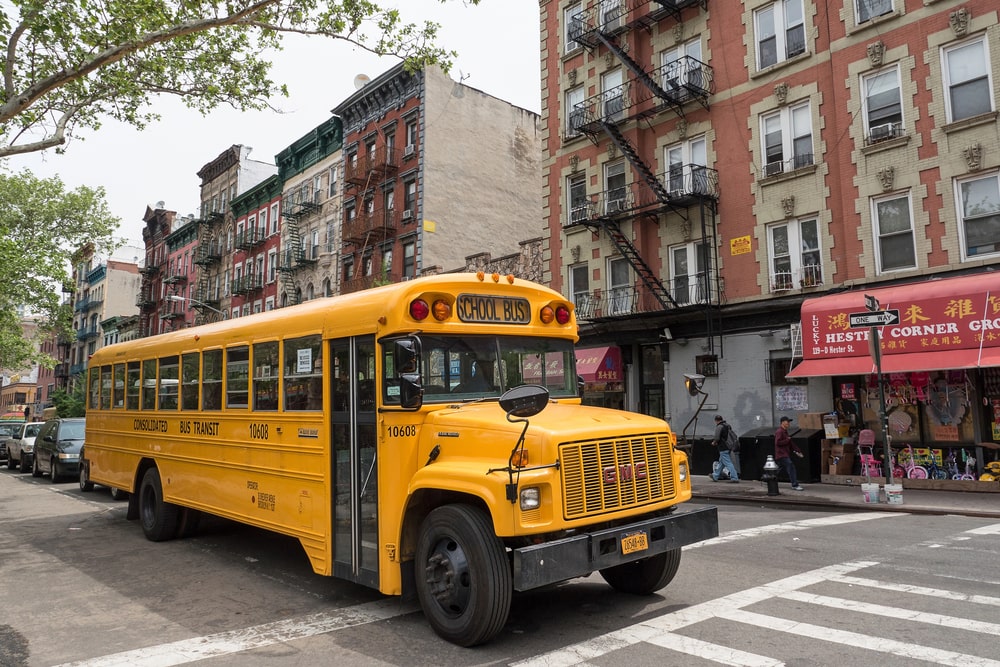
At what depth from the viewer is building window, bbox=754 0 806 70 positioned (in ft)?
65.6

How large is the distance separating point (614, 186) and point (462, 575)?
68.9 ft

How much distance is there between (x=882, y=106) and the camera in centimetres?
1795

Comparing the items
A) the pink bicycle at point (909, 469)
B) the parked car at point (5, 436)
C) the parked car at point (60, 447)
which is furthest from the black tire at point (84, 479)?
the pink bicycle at point (909, 469)

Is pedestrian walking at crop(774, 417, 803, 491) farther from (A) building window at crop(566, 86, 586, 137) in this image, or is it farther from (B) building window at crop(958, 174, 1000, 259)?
(A) building window at crop(566, 86, 586, 137)

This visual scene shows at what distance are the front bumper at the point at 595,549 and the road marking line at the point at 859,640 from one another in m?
0.72

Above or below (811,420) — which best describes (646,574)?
below

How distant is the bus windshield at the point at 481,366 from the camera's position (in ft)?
19.8

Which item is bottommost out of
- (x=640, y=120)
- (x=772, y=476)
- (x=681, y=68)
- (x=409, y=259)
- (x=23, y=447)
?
(x=772, y=476)

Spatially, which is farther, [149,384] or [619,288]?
[619,288]

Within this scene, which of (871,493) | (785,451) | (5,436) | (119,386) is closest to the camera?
(119,386)

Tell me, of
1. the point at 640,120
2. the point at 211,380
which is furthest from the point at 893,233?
the point at 211,380

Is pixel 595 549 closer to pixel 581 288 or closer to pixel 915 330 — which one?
pixel 915 330

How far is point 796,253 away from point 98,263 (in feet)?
255

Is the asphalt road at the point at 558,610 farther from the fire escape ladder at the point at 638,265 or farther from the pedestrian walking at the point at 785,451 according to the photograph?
the fire escape ladder at the point at 638,265
